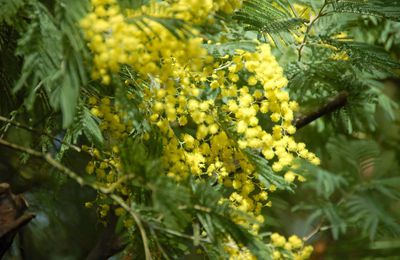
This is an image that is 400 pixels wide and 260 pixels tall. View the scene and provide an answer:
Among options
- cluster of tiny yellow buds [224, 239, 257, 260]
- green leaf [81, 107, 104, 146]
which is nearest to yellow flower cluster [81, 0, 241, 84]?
green leaf [81, 107, 104, 146]

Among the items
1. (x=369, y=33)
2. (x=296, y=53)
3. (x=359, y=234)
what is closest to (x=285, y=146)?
(x=359, y=234)

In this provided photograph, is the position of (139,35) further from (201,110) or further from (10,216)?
(10,216)

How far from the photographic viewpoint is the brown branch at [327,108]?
172cm

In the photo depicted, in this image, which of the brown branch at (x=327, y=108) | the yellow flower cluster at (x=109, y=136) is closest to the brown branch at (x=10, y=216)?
the yellow flower cluster at (x=109, y=136)

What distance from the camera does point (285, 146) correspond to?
1.25 metres

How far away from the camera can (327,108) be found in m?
1.79

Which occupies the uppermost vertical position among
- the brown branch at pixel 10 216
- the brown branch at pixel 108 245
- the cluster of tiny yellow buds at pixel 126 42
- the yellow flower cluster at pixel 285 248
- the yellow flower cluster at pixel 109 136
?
the cluster of tiny yellow buds at pixel 126 42

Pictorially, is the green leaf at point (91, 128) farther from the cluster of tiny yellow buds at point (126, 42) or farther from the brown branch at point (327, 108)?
the brown branch at point (327, 108)

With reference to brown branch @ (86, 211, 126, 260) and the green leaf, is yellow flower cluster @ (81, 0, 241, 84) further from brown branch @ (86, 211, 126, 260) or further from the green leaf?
brown branch @ (86, 211, 126, 260)

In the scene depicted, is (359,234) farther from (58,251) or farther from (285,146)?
(58,251)

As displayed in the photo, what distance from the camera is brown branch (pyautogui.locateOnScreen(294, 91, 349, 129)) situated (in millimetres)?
1724

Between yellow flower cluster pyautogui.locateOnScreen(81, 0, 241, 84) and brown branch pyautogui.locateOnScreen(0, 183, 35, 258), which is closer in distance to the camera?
yellow flower cluster pyautogui.locateOnScreen(81, 0, 241, 84)

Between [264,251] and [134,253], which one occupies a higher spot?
[264,251]

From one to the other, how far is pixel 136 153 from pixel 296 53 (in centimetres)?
94
